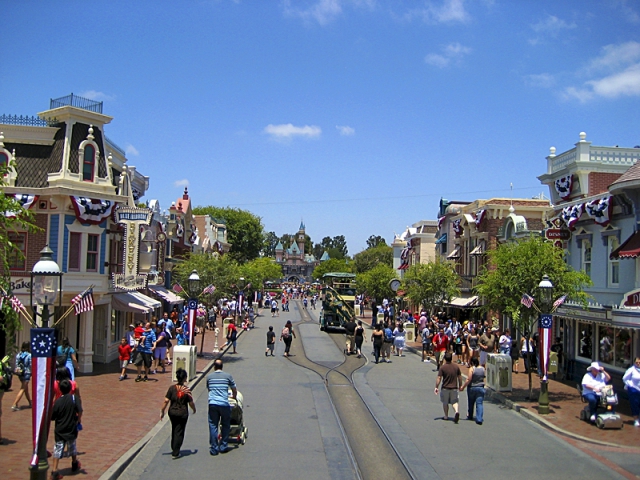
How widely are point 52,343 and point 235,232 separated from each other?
79941mm

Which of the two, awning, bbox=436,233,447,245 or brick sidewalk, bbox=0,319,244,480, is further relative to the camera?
awning, bbox=436,233,447,245

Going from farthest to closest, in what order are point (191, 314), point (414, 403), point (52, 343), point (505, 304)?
point (191, 314) → point (505, 304) → point (414, 403) → point (52, 343)

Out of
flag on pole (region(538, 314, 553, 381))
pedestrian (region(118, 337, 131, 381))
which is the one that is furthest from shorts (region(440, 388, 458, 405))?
pedestrian (region(118, 337, 131, 381))

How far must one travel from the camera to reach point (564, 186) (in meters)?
23.7

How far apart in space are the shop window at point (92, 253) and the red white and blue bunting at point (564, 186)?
17.4m

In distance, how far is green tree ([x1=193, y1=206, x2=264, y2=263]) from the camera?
88.6 meters

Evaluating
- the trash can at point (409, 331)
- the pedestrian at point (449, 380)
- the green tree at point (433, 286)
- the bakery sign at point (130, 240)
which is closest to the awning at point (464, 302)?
the green tree at point (433, 286)

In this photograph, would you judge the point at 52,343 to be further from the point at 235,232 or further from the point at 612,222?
the point at 235,232

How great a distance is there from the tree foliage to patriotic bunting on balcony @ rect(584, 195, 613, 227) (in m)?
1.95

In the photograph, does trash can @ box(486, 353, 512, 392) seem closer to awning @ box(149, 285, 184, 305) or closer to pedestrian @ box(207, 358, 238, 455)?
pedestrian @ box(207, 358, 238, 455)

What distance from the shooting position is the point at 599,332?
20641 mm

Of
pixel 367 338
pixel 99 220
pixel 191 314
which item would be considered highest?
pixel 99 220

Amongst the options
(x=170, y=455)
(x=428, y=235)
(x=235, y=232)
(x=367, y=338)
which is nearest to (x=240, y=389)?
(x=170, y=455)

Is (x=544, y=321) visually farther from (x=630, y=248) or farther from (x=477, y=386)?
(x=630, y=248)
